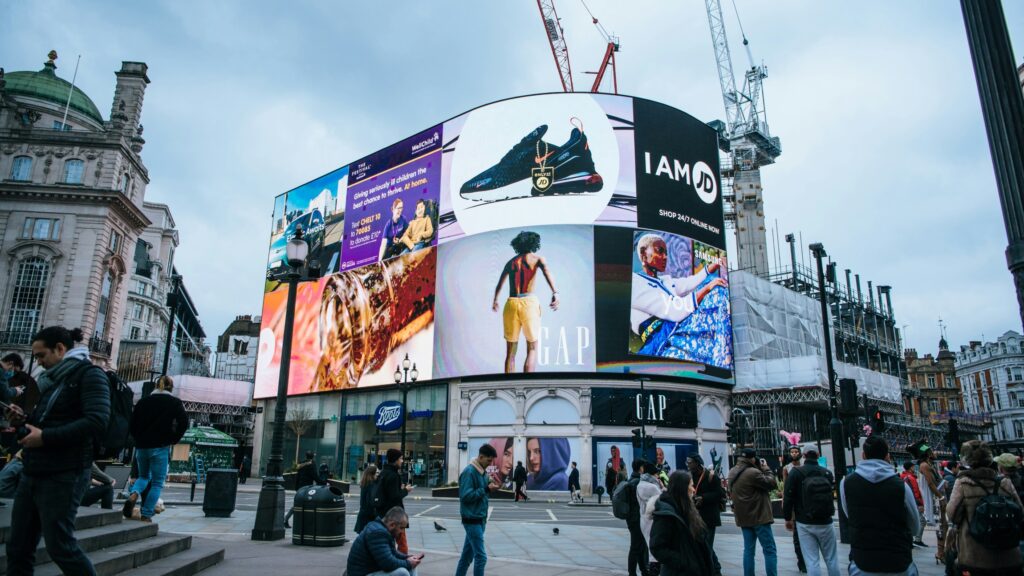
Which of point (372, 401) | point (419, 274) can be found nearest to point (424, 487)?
point (372, 401)

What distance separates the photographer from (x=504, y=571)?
9859 mm

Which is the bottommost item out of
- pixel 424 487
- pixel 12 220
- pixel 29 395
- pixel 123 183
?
pixel 424 487

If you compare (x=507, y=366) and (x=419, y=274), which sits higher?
(x=419, y=274)

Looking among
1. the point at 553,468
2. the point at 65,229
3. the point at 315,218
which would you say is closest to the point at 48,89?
the point at 65,229

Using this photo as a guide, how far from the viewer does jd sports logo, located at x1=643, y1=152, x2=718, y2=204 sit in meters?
42.7

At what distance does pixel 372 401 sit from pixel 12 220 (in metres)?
29.0

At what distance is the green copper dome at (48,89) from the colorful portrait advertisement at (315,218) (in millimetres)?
19189

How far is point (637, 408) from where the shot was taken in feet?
127

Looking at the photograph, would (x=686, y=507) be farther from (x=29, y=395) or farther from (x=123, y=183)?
(x=123, y=183)

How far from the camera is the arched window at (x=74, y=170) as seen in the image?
4888 cm

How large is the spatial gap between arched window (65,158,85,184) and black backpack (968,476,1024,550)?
56.6 m

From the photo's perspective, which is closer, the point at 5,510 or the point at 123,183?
the point at 5,510

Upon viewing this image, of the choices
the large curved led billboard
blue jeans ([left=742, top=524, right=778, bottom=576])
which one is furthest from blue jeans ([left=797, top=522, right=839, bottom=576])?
the large curved led billboard

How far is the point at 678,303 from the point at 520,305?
9726 mm
